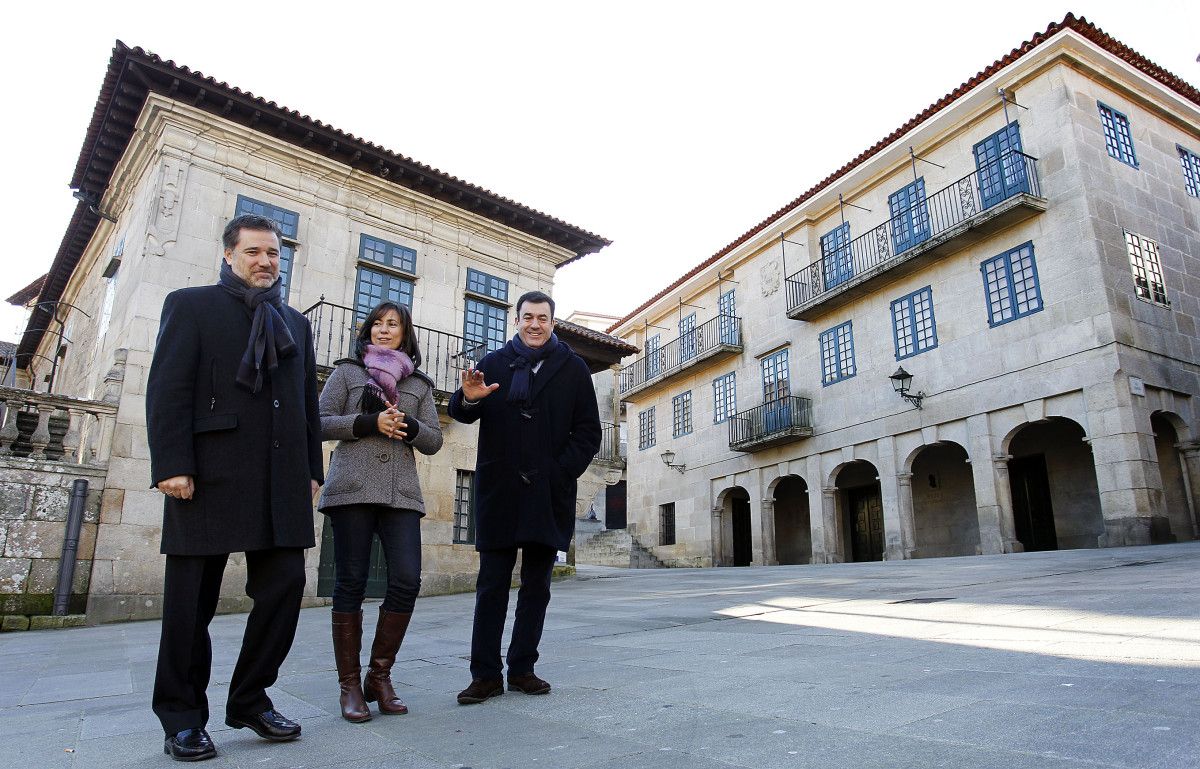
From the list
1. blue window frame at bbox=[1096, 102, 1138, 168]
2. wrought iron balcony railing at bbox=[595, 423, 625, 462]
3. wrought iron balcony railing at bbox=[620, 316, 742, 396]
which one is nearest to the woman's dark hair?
blue window frame at bbox=[1096, 102, 1138, 168]

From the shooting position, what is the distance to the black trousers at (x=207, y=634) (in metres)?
2.36

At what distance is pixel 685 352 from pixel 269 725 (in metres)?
24.3

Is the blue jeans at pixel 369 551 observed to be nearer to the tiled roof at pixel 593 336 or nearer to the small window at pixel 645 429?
the tiled roof at pixel 593 336

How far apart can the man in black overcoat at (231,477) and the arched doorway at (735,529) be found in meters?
22.3

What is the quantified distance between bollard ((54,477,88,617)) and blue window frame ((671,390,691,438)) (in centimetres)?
1952

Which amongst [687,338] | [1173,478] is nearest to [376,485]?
[1173,478]

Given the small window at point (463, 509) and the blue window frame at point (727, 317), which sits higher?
the blue window frame at point (727, 317)

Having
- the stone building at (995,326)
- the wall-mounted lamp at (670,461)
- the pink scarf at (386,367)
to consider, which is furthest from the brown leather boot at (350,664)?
the wall-mounted lamp at (670,461)

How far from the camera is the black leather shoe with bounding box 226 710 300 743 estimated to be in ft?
7.82

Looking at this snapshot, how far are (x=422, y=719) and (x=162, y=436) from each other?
1.38m

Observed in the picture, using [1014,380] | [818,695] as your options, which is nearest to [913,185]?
[1014,380]

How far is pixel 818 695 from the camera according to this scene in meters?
2.51

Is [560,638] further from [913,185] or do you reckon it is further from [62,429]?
[913,185]

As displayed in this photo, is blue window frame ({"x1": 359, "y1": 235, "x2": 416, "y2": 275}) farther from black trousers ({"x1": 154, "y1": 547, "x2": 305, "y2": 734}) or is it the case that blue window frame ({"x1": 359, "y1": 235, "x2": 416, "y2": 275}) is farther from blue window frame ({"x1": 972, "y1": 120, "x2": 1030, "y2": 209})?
blue window frame ({"x1": 972, "y1": 120, "x2": 1030, "y2": 209})
